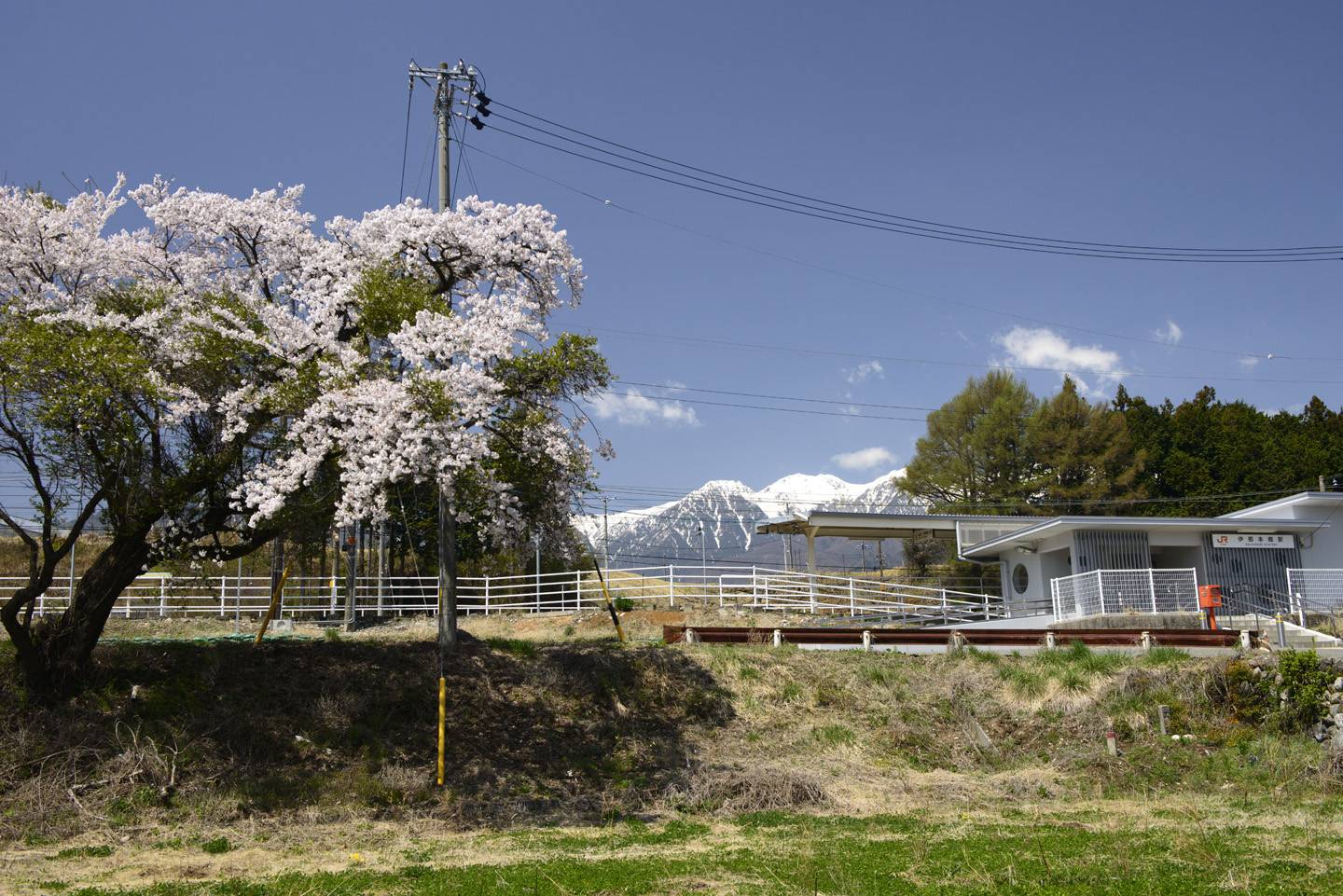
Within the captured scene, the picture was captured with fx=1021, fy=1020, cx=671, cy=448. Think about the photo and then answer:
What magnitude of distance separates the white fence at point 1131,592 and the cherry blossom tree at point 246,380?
17.3 metres

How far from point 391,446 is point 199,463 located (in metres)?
3.41

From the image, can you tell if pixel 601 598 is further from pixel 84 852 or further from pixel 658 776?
pixel 84 852

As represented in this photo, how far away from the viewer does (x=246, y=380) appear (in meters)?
17.7

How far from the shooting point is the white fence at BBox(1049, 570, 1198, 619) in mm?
28922

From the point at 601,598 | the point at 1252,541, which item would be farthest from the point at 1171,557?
the point at 601,598

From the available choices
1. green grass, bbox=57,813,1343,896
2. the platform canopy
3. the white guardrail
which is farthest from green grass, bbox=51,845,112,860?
the platform canopy

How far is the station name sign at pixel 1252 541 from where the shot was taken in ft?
107

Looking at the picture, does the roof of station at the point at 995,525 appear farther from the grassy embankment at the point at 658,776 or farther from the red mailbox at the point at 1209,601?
the grassy embankment at the point at 658,776

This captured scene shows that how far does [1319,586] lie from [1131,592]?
7688mm

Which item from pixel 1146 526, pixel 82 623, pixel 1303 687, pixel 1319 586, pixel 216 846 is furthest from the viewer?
pixel 1319 586

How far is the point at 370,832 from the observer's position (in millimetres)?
14359

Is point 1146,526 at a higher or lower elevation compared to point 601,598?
higher

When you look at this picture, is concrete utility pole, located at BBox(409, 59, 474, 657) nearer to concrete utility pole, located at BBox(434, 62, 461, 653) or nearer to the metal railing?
concrete utility pole, located at BBox(434, 62, 461, 653)

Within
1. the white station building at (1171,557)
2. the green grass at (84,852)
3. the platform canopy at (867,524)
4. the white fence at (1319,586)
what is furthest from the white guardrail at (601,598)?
the green grass at (84,852)
